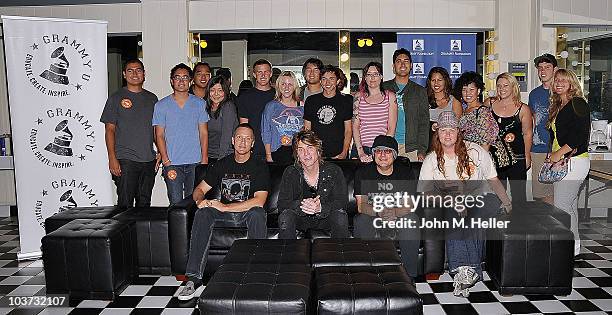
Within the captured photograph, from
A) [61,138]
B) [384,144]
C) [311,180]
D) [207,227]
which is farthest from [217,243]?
[61,138]

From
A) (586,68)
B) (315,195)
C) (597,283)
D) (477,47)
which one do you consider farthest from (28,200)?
(586,68)

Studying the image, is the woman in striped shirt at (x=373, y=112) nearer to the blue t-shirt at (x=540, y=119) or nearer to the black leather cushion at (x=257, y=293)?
the blue t-shirt at (x=540, y=119)

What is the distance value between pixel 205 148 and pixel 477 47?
3.79 meters

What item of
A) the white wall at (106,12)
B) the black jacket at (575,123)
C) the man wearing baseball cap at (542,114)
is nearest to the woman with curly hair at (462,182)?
the black jacket at (575,123)

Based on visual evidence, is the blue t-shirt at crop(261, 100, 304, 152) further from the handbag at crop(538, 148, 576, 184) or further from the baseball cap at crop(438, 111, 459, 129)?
the handbag at crop(538, 148, 576, 184)

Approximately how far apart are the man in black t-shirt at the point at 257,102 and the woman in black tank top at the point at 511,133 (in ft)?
6.61

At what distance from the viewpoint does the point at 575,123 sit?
4.67 meters

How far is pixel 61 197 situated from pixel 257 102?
1.95 metres

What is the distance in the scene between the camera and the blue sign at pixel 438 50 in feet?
23.3

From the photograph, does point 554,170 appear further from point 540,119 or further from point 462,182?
point 462,182

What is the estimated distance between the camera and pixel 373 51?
7.17 meters

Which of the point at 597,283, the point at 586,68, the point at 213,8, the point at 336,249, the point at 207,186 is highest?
the point at 213,8

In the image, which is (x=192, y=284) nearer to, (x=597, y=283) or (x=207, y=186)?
(x=207, y=186)

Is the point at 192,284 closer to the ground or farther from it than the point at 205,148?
closer to the ground
